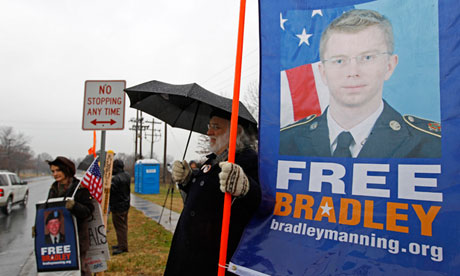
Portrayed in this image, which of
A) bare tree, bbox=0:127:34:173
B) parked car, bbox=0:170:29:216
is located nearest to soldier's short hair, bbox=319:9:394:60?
parked car, bbox=0:170:29:216

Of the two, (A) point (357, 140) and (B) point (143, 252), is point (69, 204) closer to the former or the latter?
(A) point (357, 140)

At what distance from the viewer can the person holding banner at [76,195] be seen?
3.51 meters

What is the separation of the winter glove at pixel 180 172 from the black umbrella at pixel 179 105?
0.52 metres

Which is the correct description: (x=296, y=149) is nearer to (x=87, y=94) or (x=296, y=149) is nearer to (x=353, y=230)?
(x=353, y=230)

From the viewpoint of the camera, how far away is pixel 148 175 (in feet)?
75.8

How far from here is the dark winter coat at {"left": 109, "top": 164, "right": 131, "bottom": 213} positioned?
639 centimetres

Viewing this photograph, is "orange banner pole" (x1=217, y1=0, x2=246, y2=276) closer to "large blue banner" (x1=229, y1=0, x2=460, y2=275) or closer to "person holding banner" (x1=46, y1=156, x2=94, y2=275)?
"large blue banner" (x1=229, y1=0, x2=460, y2=275)

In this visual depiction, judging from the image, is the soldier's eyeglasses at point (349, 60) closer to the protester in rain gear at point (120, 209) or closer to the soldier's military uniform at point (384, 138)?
the soldier's military uniform at point (384, 138)

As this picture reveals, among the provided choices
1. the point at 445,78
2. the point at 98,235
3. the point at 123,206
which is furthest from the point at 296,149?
the point at 123,206

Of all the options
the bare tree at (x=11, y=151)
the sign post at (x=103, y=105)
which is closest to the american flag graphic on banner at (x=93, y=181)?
the sign post at (x=103, y=105)

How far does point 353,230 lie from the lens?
148 centimetres

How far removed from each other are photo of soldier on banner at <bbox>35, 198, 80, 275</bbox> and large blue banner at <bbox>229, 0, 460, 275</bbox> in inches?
99.8

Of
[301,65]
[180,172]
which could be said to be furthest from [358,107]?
[180,172]

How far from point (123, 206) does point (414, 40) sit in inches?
239
